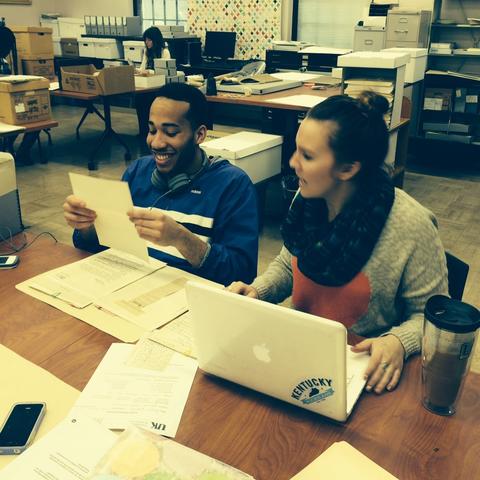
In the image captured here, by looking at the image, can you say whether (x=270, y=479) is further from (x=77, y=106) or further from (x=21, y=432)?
(x=77, y=106)

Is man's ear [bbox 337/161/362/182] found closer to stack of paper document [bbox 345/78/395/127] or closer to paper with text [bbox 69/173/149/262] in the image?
paper with text [bbox 69/173/149/262]

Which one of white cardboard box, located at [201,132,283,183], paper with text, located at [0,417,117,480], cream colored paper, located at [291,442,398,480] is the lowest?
white cardboard box, located at [201,132,283,183]

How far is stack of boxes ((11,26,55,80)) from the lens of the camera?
278 inches

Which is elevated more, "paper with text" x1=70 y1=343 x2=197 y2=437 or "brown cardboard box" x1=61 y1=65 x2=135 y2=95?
"brown cardboard box" x1=61 y1=65 x2=135 y2=95

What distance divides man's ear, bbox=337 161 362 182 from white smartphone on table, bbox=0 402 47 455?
82 cm

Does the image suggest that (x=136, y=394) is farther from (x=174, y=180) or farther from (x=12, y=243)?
(x=12, y=243)

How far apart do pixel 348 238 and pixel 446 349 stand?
1.40 ft

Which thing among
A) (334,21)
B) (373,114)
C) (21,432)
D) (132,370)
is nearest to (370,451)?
(132,370)

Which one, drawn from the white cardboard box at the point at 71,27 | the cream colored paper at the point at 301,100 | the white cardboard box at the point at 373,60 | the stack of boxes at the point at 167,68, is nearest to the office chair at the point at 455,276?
the white cardboard box at the point at 373,60

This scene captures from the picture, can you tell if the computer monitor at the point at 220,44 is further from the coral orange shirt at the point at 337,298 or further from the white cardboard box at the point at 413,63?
the coral orange shirt at the point at 337,298

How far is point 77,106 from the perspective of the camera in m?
8.45

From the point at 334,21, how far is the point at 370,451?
641 centimetres

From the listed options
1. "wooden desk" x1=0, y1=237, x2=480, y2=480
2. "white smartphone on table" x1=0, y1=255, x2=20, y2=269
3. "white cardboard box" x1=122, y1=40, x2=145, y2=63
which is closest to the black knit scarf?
"wooden desk" x1=0, y1=237, x2=480, y2=480

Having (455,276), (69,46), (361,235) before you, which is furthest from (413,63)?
(69,46)
